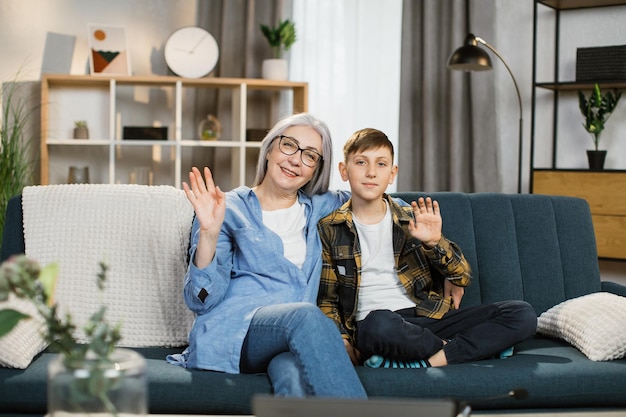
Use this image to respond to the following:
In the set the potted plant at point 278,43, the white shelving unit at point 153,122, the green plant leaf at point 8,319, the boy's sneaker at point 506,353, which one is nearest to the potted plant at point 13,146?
the white shelving unit at point 153,122

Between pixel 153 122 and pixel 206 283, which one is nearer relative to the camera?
pixel 206 283

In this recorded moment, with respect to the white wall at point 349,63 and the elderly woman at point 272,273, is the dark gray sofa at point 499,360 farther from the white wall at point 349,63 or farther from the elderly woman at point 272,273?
the white wall at point 349,63

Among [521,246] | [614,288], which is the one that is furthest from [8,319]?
[614,288]

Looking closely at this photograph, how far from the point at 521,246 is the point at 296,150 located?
0.84m

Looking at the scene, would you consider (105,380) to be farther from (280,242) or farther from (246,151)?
(246,151)

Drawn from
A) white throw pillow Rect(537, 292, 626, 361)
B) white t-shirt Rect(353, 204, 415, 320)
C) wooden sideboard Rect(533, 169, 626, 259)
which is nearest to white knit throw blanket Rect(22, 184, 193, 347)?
white t-shirt Rect(353, 204, 415, 320)

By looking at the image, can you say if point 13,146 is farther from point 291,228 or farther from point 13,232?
point 291,228

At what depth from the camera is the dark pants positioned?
222 centimetres

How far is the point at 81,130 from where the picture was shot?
4797mm

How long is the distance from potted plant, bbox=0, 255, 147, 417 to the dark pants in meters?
1.17

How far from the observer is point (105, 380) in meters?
1.11

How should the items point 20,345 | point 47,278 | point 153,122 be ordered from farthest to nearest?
point 153,122 < point 20,345 < point 47,278

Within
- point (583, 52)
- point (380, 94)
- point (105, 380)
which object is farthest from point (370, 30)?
point (105, 380)

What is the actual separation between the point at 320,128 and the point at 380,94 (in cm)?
249
